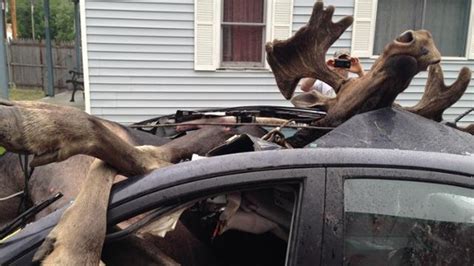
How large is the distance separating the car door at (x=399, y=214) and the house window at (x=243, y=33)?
6408 millimetres

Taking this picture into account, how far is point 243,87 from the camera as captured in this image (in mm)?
7898

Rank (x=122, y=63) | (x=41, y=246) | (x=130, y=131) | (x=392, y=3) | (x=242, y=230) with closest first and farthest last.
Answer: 1. (x=41, y=246)
2. (x=242, y=230)
3. (x=130, y=131)
4. (x=122, y=63)
5. (x=392, y=3)

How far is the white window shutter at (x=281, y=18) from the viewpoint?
767cm

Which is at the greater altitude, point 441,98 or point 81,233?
point 441,98

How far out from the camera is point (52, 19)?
34.1 meters

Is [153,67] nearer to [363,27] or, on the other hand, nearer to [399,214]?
[363,27]

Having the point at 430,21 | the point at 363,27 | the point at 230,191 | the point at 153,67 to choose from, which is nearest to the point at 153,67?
the point at 153,67

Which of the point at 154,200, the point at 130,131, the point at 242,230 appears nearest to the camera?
the point at 154,200

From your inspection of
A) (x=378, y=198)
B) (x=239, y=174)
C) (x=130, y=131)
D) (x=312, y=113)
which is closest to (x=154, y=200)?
(x=239, y=174)

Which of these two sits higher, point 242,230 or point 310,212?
point 310,212

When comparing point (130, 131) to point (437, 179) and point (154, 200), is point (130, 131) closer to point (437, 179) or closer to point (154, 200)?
point (154, 200)

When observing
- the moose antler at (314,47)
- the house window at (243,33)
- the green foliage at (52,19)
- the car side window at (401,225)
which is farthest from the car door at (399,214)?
the green foliage at (52,19)

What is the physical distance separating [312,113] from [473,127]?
3.19 ft

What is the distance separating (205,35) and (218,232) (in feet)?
19.4
